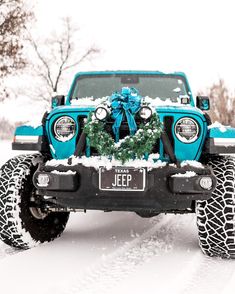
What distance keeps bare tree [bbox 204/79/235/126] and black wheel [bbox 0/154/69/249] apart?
32915 mm

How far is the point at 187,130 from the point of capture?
14.2 ft

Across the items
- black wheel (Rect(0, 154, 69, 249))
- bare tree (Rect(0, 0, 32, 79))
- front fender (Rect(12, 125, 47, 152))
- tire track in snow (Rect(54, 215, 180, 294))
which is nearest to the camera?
tire track in snow (Rect(54, 215, 180, 294))

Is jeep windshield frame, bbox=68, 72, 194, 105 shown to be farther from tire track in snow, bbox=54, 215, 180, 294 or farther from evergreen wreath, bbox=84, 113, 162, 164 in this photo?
evergreen wreath, bbox=84, 113, 162, 164

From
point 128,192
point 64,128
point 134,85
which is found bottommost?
point 128,192

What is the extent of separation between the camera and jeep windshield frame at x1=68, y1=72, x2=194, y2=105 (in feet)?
19.5

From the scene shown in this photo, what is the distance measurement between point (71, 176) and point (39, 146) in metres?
0.62

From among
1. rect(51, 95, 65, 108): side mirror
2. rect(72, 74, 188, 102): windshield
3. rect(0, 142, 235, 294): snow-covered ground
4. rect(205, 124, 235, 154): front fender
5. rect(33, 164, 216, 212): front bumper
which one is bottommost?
rect(0, 142, 235, 294): snow-covered ground

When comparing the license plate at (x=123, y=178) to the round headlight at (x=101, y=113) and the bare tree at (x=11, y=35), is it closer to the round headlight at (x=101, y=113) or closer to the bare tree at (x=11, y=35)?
the round headlight at (x=101, y=113)

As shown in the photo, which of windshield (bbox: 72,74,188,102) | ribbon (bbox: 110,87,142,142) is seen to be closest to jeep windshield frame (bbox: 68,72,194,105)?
windshield (bbox: 72,74,188,102)

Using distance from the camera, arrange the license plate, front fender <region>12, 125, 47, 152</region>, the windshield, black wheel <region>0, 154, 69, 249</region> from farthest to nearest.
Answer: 1. the windshield
2. front fender <region>12, 125, 47, 152</region>
3. black wheel <region>0, 154, 69, 249</region>
4. the license plate

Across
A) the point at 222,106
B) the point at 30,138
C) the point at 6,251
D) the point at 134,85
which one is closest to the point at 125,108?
the point at 30,138

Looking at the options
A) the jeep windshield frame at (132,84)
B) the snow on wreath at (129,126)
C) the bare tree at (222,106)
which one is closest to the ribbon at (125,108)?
the snow on wreath at (129,126)

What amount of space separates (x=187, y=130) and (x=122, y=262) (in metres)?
1.27

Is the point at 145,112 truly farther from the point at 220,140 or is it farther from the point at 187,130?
the point at 220,140
